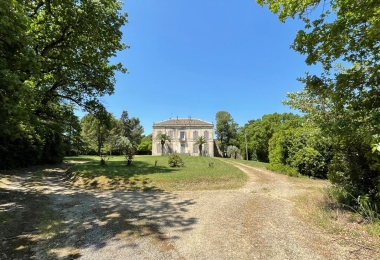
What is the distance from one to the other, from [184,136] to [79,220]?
39.6m

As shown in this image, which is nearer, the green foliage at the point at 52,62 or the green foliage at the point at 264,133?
the green foliage at the point at 52,62

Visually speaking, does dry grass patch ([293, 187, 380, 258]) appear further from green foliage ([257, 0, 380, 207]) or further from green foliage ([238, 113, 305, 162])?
green foliage ([238, 113, 305, 162])

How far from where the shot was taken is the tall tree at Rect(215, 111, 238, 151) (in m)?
52.6

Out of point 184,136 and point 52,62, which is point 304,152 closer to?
point 52,62

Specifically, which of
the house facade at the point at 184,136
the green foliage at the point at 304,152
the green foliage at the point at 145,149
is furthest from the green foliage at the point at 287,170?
the green foliage at the point at 145,149

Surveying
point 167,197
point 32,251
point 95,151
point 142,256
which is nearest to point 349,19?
point 142,256

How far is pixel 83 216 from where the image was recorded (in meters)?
5.54

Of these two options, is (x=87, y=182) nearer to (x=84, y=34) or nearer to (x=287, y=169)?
(x=84, y=34)

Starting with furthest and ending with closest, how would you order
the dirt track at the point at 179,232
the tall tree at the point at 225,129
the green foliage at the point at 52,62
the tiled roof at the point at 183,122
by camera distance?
1. the tall tree at the point at 225,129
2. the tiled roof at the point at 183,122
3. the green foliage at the point at 52,62
4. the dirt track at the point at 179,232

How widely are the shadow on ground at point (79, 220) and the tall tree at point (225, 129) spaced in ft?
148

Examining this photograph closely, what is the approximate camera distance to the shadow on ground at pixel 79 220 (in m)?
3.87

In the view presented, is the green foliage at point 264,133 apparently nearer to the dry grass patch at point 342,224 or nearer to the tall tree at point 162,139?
the tall tree at point 162,139

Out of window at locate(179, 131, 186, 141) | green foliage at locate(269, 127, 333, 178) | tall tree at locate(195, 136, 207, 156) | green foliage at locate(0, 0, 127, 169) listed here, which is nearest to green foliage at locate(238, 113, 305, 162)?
tall tree at locate(195, 136, 207, 156)

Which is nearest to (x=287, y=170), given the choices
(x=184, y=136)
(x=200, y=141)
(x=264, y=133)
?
(x=264, y=133)
